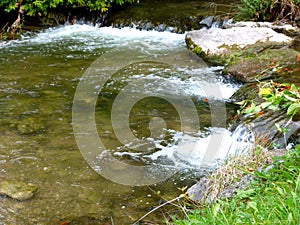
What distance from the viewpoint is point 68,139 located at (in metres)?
5.36

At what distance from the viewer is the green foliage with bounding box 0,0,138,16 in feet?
38.0

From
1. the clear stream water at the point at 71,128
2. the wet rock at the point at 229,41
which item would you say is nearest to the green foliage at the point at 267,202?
the clear stream water at the point at 71,128

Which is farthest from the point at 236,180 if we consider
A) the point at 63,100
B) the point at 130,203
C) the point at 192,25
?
the point at 192,25

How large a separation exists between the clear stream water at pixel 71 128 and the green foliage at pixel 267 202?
1038mm

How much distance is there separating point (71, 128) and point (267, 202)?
3.47m

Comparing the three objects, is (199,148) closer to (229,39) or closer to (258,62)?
(258,62)

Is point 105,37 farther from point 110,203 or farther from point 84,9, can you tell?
point 110,203

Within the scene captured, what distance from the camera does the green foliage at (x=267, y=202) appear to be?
8.46ft

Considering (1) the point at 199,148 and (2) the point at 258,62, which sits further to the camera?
(2) the point at 258,62

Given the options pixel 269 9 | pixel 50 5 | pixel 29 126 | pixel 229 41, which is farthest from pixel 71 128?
pixel 50 5

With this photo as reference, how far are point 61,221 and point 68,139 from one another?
1.70 metres

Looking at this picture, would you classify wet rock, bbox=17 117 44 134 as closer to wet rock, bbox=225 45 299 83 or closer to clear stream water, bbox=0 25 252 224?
clear stream water, bbox=0 25 252 224

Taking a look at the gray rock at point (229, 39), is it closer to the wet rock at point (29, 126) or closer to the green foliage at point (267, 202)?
the wet rock at point (29, 126)

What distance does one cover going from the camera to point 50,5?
11664 mm
